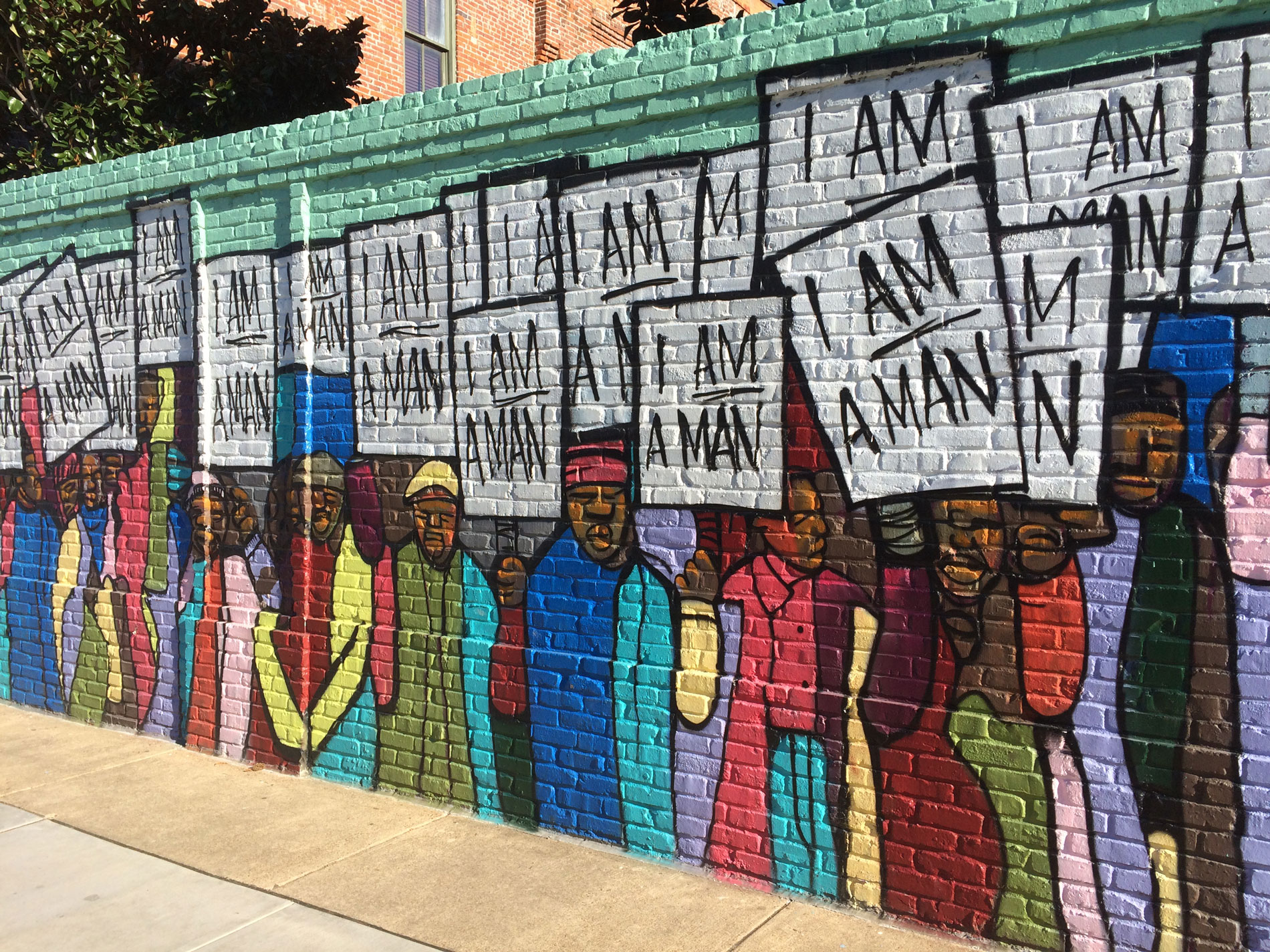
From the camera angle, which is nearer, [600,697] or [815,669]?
[815,669]

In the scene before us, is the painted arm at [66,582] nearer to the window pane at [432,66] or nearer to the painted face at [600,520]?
the painted face at [600,520]

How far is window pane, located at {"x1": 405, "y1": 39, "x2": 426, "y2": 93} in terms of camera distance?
13039mm

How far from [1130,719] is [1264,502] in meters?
0.84

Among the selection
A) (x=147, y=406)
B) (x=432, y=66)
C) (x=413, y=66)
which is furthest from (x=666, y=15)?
(x=147, y=406)

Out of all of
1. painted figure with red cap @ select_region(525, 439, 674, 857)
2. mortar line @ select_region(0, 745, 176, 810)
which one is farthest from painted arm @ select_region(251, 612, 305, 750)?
painted figure with red cap @ select_region(525, 439, 674, 857)

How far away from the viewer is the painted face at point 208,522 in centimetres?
654

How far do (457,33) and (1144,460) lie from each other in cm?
1193

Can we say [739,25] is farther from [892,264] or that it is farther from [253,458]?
[253,458]

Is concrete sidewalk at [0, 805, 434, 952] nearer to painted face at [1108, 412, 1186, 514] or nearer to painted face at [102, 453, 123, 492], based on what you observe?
painted face at [102, 453, 123, 492]

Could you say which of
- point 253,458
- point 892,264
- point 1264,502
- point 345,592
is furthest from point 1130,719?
point 253,458

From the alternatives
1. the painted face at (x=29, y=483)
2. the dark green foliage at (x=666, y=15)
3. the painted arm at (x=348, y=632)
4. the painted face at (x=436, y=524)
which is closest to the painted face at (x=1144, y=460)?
the painted face at (x=436, y=524)

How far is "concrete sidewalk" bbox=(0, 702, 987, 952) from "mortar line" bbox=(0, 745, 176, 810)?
4cm

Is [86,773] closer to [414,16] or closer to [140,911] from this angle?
[140,911]

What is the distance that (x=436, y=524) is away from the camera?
5.53m
